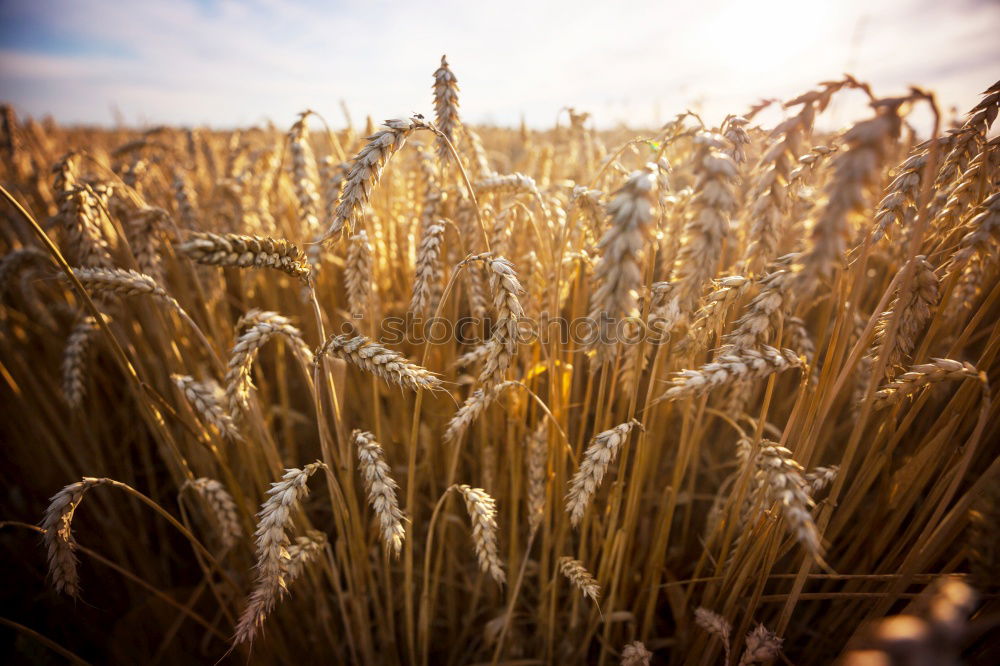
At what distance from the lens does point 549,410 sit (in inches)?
50.5

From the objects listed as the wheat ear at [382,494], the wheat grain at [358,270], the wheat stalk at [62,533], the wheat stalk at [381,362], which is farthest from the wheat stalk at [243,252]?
the wheat stalk at [62,533]

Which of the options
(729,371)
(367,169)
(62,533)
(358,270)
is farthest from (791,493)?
(62,533)

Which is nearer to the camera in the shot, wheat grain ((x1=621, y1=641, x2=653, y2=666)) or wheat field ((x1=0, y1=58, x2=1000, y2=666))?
wheat field ((x1=0, y1=58, x2=1000, y2=666))

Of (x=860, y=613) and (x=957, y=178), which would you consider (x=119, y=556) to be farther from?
(x=957, y=178)

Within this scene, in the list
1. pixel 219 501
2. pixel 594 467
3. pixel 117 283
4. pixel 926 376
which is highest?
pixel 117 283

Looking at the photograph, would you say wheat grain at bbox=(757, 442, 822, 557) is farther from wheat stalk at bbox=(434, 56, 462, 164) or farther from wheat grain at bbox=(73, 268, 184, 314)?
wheat grain at bbox=(73, 268, 184, 314)

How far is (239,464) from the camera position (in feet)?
6.28

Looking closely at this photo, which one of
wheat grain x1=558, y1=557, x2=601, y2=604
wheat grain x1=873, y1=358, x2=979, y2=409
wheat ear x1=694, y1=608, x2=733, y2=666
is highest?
wheat grain x1=873, y1=358, x2=979, y2=409

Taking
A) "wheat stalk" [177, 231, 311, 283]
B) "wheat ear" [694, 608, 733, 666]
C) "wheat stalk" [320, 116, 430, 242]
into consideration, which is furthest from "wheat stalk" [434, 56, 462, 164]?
"wheat ear" [694, 608, 733, 666]

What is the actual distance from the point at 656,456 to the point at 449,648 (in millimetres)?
1232

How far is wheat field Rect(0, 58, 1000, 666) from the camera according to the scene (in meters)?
0.89

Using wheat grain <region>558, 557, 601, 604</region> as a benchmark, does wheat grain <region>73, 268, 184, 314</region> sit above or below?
above

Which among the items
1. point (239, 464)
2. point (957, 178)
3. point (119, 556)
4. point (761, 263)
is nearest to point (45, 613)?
point (119, 556)

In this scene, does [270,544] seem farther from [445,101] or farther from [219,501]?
[445,101]
